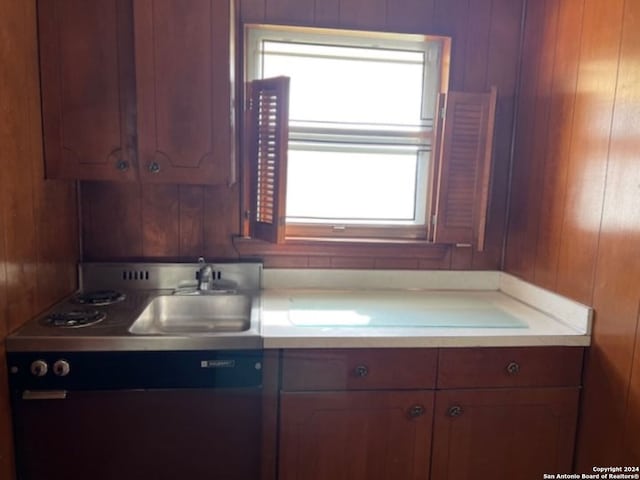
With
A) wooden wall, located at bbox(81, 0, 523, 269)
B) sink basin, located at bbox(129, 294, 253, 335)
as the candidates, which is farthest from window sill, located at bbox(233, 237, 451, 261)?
sink basin, located at bbox(129, 294, 253, 335)

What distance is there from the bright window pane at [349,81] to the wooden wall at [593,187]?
1.69ft

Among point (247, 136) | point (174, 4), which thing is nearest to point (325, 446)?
point (247, 136)

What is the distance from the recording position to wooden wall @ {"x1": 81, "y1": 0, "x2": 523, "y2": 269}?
1.97 m

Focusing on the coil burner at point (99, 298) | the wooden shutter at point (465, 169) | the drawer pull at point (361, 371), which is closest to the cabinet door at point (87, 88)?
the coil burner at point (99, 298)

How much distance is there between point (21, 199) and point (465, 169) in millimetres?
1698

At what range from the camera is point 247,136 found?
198 centimetres

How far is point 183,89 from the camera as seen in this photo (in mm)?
1651

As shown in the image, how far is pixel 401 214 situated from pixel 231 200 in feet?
2.60

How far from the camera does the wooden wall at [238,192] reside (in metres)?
1.97

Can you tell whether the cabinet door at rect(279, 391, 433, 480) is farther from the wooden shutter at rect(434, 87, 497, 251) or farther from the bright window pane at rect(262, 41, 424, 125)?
the bright window pane at rect(262, 41, 424, 125)

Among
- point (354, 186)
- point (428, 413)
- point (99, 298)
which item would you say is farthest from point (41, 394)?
point (354, 186)

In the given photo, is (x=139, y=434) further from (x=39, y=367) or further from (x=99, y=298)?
(x=99, y=298)

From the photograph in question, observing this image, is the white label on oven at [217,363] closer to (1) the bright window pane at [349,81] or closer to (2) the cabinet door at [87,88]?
(2) the cabinet door at [87,88]

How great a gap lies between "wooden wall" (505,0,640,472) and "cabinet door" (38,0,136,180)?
62.1 inches
